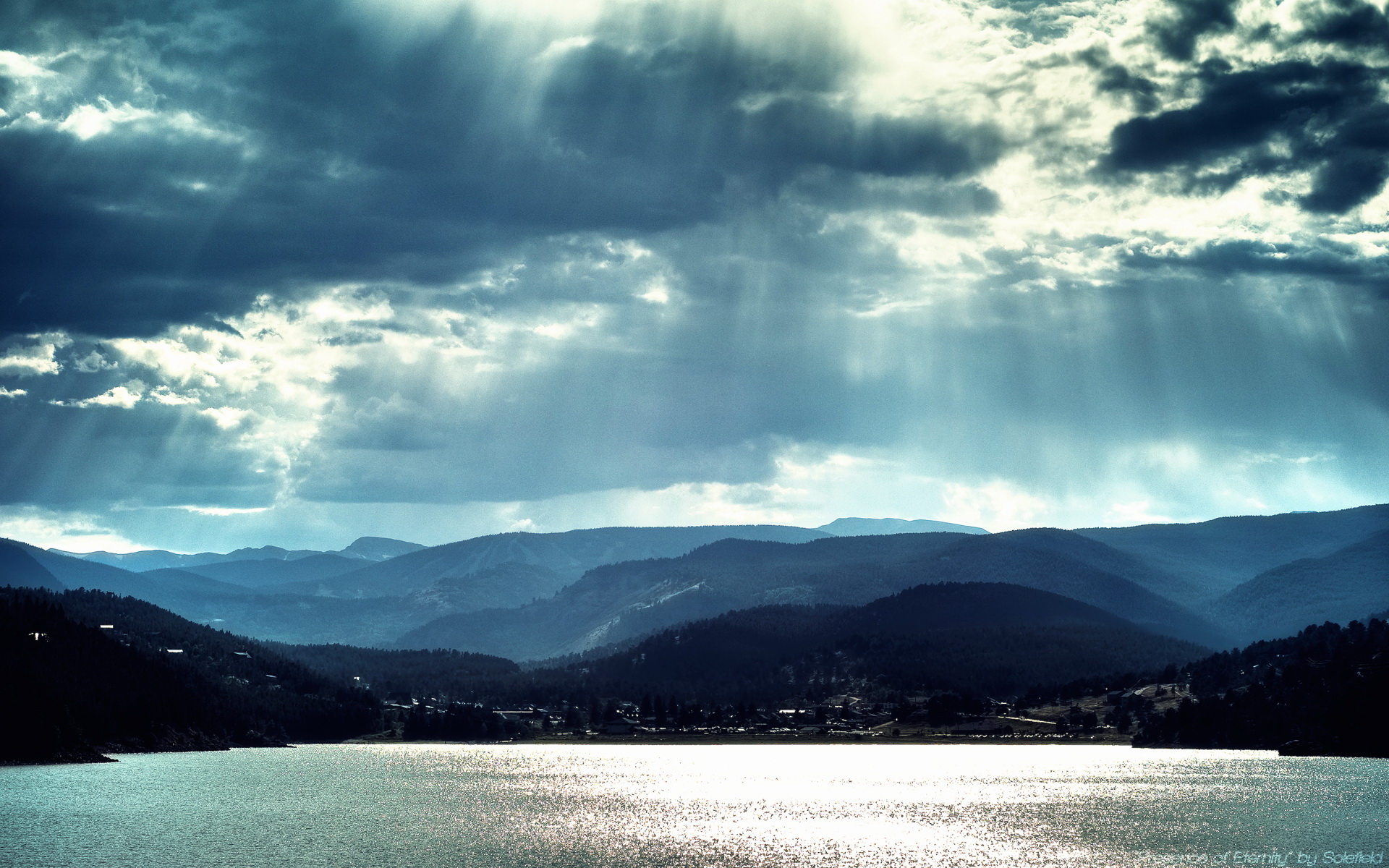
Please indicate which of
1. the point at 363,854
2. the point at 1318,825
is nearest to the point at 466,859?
the point at 363,854

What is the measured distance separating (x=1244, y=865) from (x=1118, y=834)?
37592 mm

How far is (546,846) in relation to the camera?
19062cm

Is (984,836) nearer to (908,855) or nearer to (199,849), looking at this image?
(908,855)

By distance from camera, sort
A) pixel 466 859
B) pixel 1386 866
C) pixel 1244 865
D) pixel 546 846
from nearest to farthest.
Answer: pixel 1386 866 → pixel 1244 865 → pixel 466 859 → pixel 546 846

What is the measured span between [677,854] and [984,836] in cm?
5132

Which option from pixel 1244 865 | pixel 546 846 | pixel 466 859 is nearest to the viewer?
pixel 1244 865

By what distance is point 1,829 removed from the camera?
198 meters

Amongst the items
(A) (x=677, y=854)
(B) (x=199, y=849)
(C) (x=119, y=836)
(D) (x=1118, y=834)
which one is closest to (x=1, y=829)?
(C) (x=119, y=836)

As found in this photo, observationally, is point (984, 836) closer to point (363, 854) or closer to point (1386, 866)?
point (1386, 866)

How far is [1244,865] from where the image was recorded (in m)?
160

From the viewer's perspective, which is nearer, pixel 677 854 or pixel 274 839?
pixel 677 854

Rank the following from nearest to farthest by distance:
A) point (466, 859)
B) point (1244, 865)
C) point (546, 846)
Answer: point (1244, 865), point (466, 859), point (546, 846)

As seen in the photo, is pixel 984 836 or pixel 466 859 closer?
pixel 466 859

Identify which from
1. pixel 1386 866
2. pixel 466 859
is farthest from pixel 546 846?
pixel 1386 866
